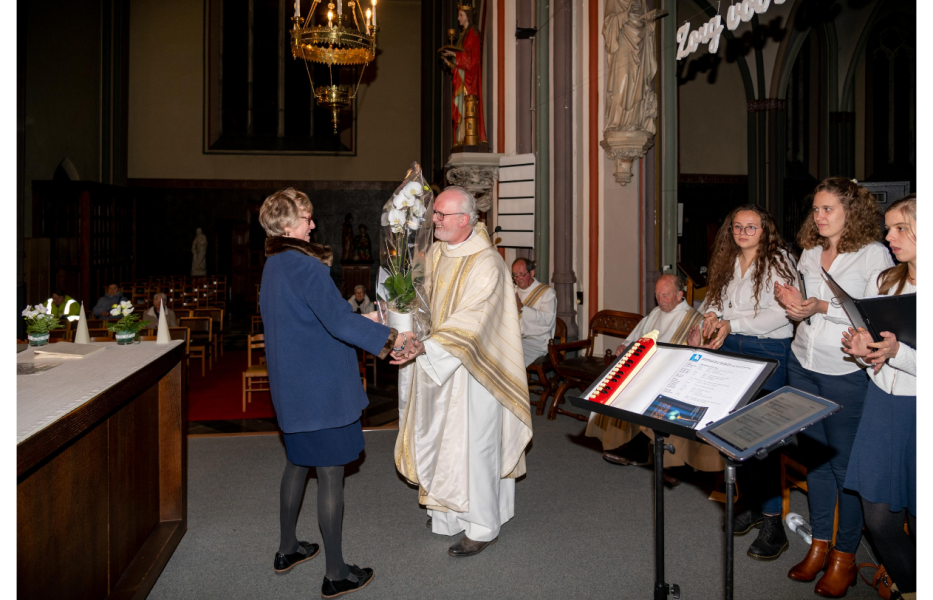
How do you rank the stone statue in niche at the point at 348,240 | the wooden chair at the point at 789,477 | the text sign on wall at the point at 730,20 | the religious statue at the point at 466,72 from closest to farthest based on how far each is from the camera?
the wooden chair at the point at 789,477 → the text sign on wall at the point at 730,20 → the religious statue at the point at 466,72 → the stone statue in niche at the point at 348,240

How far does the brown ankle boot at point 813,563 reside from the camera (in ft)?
9.27

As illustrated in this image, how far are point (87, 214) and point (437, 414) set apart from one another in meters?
10.7

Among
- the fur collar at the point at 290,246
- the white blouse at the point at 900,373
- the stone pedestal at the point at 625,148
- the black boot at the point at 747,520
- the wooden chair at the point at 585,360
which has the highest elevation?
the stone pedestal at the point at 625,148

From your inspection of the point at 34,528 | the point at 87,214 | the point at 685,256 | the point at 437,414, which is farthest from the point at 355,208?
the point at 34,528

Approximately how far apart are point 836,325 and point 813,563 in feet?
3.28

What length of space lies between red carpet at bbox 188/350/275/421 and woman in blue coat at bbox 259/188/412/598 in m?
3.00

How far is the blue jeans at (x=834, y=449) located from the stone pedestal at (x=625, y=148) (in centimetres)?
384

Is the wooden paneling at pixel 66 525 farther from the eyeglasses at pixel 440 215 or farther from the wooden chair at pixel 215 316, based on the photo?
the wooden chair at pixel 215 316

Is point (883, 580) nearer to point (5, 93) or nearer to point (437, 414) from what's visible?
point (437, 414)

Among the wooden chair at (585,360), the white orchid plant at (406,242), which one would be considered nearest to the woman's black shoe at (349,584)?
the white orchid plant at (406,242)

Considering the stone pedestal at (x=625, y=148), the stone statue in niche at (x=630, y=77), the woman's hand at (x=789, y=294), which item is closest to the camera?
the woman's hand at (x=789, y=294)

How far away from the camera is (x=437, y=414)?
3.18 m

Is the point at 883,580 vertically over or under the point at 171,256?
under

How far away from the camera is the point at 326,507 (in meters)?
2.68
